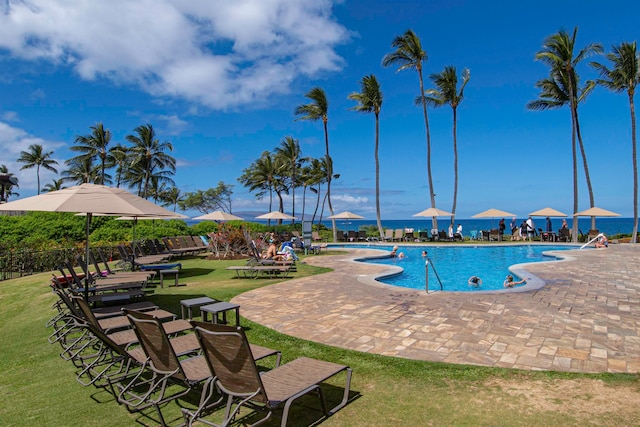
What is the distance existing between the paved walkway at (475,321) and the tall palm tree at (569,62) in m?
18.7

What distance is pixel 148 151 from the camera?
116 ft

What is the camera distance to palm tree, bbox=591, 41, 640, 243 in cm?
2264

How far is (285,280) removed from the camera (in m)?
10.4

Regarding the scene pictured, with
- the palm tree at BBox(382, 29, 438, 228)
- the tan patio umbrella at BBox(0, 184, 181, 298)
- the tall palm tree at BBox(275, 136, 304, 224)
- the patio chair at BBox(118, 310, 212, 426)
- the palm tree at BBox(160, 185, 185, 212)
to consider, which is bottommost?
the patio chair at BBox(118, 310, 212, 426)

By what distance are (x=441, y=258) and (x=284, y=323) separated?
529 inches

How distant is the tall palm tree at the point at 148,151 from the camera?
3459 cm

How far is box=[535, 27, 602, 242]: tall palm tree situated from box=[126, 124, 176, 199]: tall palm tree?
3125 cm

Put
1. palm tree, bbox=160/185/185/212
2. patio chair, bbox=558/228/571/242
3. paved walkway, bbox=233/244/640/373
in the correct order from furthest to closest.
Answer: palm tree, bbox=160/185/185/212, patio chair, bbox=558/228/571/242, paved walkway, bbox=233/244/640/373

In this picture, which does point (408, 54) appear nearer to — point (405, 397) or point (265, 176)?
point (265, 176)

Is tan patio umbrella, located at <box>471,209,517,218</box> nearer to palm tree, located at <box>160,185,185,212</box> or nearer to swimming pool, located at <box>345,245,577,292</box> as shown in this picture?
swimming pool, located at <box>345,245,577,292</box>

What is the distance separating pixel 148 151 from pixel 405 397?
3665 cm

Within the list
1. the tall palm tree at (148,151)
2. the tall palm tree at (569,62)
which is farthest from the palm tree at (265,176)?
the tall palm tree at (569,62)

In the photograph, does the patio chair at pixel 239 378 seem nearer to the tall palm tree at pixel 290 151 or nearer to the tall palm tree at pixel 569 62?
the tall palm tree at pixel 569 62

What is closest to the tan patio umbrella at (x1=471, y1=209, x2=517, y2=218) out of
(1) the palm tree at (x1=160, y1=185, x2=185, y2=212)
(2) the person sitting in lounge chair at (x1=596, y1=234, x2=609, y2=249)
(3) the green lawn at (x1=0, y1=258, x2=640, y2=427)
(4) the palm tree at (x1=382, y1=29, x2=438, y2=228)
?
(2) the person sitting in lounge chair at (x1=596, y1=234, x2=609, y2=249)
